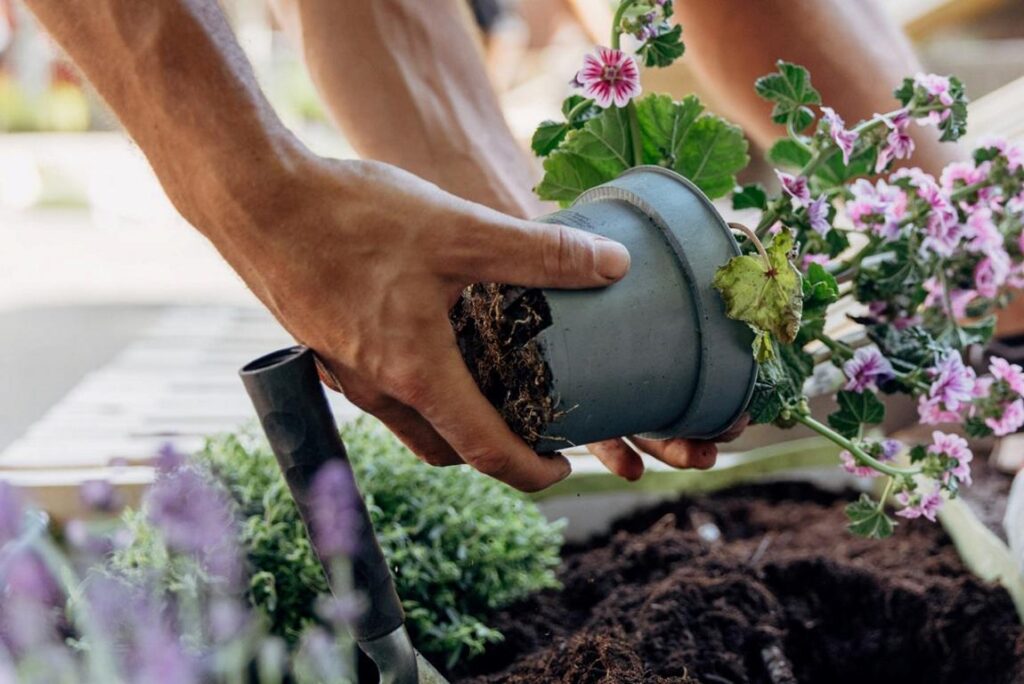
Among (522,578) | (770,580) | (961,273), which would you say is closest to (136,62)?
(522,578)

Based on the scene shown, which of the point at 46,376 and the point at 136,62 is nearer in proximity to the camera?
the point at 136,62

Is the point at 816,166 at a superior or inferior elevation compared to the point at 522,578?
superior

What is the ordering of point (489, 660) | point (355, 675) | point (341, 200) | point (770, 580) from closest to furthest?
point (341, 200), point (355, 675), point (489, 660), point (770, 580)

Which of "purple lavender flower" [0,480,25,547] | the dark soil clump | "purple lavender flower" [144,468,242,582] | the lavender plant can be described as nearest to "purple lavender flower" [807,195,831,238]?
the dark soil clump

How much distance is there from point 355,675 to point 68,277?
12.3 feet

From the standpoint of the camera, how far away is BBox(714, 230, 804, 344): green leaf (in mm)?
960

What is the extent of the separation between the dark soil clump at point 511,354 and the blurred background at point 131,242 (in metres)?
0.39

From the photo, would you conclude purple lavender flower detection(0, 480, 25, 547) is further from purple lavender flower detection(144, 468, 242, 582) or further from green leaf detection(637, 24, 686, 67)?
green leaf detection(637, 24, 686, 67)

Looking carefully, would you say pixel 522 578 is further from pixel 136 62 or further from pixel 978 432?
pixel 136 62

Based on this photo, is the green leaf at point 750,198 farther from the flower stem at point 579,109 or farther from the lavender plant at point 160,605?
the lavender plant at point 160,605

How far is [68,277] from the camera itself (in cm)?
450

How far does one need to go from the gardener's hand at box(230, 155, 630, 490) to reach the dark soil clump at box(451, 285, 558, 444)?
37 millimetres

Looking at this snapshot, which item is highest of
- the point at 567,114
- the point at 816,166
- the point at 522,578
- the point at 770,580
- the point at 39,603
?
the point at 567,114

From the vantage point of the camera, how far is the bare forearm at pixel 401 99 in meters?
1.64
